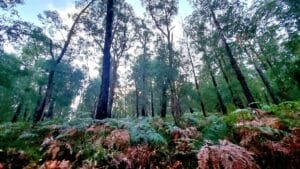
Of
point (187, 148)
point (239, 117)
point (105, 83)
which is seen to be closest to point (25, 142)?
point (187, 148)

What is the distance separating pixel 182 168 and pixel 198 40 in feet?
81.1

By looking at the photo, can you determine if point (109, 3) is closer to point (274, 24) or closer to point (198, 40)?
point (274, 24)

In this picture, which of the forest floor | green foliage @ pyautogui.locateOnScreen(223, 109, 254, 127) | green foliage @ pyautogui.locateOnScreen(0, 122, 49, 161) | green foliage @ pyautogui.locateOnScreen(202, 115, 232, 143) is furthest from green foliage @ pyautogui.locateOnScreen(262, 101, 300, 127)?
green foliage @ pyautogui.locateOnScreen(0, 122, 49, 161)

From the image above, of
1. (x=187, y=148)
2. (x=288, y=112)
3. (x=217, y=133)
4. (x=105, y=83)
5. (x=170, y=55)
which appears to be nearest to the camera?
(x=187, y=148)

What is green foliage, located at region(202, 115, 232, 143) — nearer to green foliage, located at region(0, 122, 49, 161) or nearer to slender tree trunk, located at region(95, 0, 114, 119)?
green foliage, located at region(0, 122, 49, 161)

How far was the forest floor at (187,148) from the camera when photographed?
11.7 ft

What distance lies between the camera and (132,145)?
4992 millimetres

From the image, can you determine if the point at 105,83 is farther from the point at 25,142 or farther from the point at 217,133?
the point at 217,133

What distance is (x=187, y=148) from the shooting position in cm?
445

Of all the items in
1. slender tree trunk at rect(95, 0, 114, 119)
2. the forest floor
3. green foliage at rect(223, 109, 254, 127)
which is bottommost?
the forest floor

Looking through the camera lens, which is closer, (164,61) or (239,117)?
(239,117)

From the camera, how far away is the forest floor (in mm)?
3570

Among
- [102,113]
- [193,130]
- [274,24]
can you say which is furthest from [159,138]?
[274,24]

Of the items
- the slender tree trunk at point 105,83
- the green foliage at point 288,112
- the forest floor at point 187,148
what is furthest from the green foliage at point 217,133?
the slender tree trunk at point 105,83
